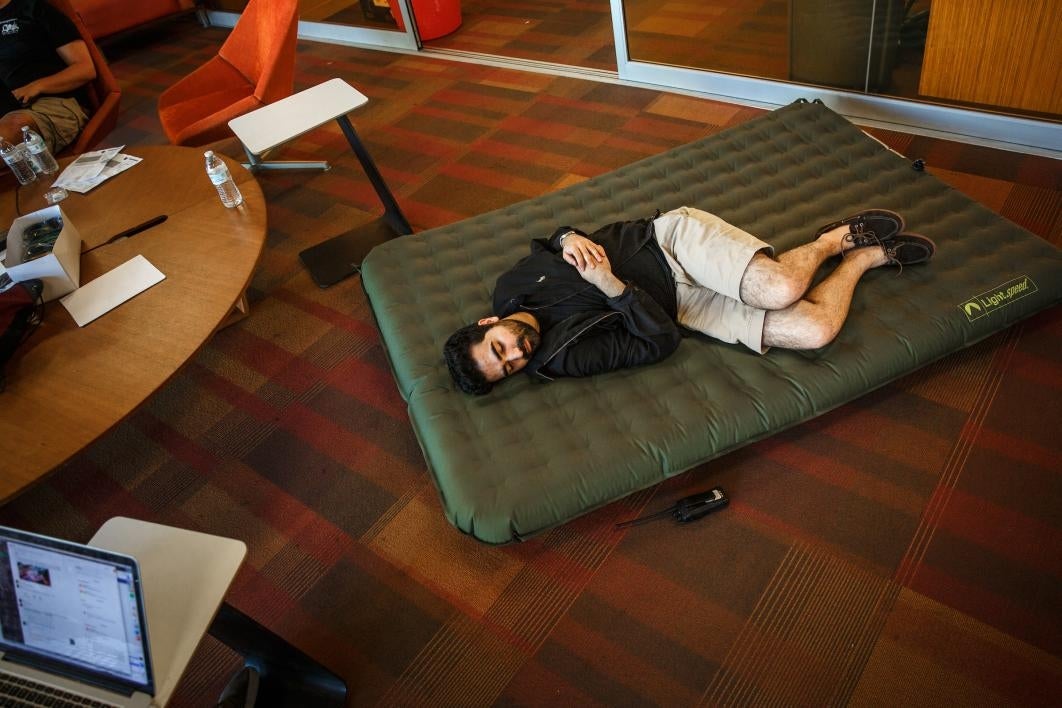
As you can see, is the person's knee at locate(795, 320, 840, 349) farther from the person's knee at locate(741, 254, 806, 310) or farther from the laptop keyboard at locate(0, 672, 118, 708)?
the laptop keyboard at locate(0, 672, 118, 708)

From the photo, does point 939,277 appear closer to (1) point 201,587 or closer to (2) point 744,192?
(2) point 744,192

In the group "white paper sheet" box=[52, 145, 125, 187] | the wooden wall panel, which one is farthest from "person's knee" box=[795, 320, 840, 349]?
"white paper sheet" box=[52, 145, 125, 187]

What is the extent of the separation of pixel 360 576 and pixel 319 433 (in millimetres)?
666

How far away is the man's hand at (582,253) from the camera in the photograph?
2330 mm

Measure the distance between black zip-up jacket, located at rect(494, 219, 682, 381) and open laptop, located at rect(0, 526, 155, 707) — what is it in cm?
132

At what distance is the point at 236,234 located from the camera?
2.62 meters

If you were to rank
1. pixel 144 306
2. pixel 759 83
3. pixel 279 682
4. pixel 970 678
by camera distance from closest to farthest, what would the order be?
pixel 970 678 < pixel 279 682 < pixel 144 306 < pixel 759 83

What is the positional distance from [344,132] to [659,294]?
5.88ft

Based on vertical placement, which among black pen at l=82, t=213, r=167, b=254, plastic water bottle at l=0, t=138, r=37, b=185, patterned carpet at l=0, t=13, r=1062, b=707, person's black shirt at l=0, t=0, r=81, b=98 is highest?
person's black shirt at l=0, t=0, r=81, b=98

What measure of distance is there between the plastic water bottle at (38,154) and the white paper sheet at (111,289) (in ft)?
3.58

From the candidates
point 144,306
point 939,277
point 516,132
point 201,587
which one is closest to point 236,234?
point 144,306

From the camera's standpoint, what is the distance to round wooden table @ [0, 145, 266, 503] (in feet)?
6.57

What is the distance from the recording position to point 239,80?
4074 mm

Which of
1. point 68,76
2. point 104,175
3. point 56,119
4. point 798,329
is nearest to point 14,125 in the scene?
point 56,119
